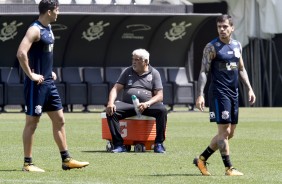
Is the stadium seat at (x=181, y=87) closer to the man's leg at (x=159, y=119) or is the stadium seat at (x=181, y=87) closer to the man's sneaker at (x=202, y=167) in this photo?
the man's leg at (x=159, y=119)

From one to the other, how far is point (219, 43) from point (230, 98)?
0.67 metres

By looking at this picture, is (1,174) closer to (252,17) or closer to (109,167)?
(109,167)

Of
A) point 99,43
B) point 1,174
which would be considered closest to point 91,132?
point 1,174

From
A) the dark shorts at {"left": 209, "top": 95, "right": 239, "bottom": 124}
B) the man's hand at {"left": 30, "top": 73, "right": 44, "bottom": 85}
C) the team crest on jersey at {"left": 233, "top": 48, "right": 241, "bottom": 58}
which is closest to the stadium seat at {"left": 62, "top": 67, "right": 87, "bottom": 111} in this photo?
the man's hand at {"left": 30, "top": 73, "right": 44, "bottom": 85}

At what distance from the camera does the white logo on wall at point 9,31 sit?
34.6 metres

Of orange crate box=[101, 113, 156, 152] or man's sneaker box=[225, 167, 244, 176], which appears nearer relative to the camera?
man's sneaker box=[225, 167, 244, 176]

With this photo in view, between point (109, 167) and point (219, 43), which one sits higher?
point (219, 43)

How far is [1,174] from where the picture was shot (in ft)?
43.2

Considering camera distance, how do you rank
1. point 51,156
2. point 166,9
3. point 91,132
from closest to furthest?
point 51,156 → point 91,132 → point 166,9

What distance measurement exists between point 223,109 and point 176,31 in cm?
2335

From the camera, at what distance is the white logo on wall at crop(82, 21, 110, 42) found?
3562 cm

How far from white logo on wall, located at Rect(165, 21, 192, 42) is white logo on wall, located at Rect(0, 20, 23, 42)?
16.1ft

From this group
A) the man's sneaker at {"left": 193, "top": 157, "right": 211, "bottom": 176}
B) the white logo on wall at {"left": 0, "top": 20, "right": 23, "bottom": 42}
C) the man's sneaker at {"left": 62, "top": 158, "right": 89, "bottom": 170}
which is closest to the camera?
the man's sneaker at {"left": 193, "top": 157, "right": 211, "bottom": 176}

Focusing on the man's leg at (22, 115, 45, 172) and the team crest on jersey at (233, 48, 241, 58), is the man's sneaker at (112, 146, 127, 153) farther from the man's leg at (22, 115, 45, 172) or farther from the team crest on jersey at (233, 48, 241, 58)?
the team crest on jersey at (233, 48, 241, 58)
